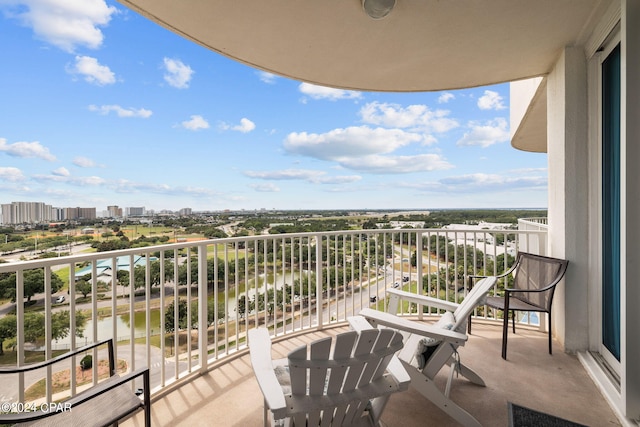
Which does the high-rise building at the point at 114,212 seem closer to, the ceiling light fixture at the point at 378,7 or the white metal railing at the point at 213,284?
the white metal railing at the point at 213,284

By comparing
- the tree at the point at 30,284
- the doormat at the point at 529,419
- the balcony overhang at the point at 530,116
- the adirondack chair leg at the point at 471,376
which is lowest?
the adirondack chair leg at the point at 471,376

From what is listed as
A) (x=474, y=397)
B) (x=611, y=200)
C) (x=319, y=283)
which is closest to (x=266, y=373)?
(x=474, y=397)

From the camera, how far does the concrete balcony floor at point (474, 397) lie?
201 centimetres

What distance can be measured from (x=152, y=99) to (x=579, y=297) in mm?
28345

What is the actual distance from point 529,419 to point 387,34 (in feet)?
9.30

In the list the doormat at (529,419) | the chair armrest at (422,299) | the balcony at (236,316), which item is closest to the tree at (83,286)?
the balcony at (236,316)

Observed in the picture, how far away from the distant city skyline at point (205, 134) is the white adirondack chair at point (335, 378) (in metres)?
13.8

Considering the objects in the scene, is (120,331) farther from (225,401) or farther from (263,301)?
(263,301)

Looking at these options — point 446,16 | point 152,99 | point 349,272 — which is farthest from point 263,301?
point 152,99

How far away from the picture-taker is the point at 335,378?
1.39m

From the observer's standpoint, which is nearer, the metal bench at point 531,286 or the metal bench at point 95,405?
the metal bench at point 95,405

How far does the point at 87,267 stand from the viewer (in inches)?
73.7

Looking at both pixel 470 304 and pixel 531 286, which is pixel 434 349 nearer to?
pixel 470 304

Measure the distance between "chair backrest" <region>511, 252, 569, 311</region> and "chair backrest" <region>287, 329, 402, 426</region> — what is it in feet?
7.00
